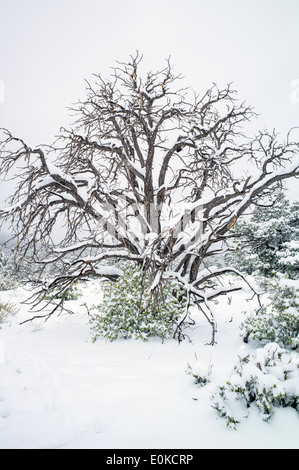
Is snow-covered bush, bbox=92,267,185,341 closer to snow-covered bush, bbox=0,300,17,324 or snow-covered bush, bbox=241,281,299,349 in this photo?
snow-covered bush, bbox=241,281,299,349

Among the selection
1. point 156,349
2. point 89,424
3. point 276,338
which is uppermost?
point 276,338

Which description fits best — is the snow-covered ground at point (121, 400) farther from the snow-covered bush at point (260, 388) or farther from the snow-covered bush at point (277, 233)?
the snow-covered bush at point (277, 233)

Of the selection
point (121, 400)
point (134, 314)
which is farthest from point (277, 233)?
point (121, 400)

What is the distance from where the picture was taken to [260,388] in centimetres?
183

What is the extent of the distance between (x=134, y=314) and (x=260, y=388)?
2566mm

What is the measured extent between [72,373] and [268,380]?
231 centimetres

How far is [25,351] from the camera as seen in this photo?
3648mm

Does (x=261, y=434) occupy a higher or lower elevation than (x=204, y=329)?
lower

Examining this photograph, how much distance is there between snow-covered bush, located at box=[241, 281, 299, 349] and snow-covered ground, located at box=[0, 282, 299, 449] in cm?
53

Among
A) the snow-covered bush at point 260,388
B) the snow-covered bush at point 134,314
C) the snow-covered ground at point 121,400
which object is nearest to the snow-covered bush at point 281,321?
the snow-covered ground at point 121,400

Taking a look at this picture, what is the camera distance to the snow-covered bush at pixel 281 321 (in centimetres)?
288

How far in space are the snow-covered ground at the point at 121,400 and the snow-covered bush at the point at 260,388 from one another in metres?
0.07

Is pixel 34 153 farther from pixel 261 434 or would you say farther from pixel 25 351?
pixel 261 434
